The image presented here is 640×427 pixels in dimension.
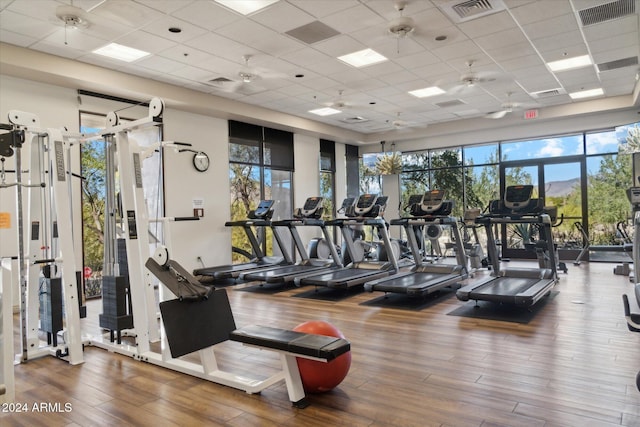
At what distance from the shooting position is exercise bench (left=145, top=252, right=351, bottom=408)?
103 inches

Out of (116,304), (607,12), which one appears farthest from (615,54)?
(116,304)

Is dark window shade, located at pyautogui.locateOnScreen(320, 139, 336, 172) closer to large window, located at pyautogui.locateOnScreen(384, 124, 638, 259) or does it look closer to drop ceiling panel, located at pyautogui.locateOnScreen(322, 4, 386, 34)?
large window, located at pyautogui.locateOnScreen(384, 124, 638, 259)

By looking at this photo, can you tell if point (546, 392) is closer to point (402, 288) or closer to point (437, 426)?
point (437, 426)

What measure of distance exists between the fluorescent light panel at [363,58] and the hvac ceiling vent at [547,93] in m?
3.93

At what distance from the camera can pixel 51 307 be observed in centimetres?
391

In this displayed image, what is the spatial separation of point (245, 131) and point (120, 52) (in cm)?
372

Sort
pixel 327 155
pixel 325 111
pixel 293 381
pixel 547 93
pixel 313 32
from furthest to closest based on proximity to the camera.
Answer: pixel 327 155, pixel 325 111, pixel 547 93, pixel 313 32, pixel 293 381

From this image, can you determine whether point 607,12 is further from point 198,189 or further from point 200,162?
point 198,189

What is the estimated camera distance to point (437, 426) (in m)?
2.38

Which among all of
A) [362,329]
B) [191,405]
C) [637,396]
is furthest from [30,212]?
[637,396]

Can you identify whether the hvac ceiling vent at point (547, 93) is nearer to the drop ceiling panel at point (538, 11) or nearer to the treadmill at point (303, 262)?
the drop ceiling panel at point (538, 11)

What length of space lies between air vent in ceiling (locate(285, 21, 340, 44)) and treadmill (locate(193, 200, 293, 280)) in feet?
11.5

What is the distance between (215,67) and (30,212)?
3741 mm

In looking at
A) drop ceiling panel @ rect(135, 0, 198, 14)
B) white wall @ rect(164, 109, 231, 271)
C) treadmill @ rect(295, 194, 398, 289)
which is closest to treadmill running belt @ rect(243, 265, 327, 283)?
treadmill @ rect(295, 194, 398, 289)
